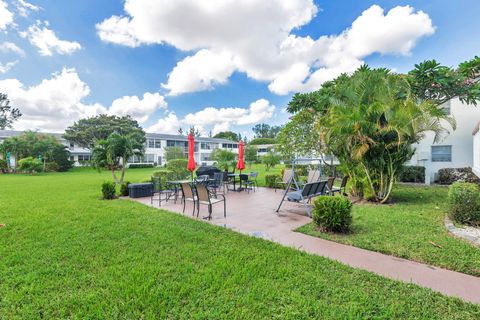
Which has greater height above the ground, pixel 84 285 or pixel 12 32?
pixel 12 32

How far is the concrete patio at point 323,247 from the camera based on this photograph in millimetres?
2773

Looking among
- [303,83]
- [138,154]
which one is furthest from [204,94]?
[138,154]

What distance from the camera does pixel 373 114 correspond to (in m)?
7.01

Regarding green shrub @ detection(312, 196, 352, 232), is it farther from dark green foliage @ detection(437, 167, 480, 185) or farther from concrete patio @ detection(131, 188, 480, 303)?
dark green foliage @ detection(437, 167, 480, 185)

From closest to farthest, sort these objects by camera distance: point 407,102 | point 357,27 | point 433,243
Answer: point 433,243, point 407,102, point 357,27

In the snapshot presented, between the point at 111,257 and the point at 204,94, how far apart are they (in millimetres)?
26060

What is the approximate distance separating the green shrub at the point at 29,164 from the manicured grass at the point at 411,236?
30866mm

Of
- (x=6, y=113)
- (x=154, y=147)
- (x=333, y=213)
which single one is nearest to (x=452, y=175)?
(x=333, y=213)

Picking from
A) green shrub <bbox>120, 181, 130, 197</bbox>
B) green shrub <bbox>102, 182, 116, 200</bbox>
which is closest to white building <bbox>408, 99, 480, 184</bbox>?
green shrub <bbox>120, 181, 130, 197</bbox>

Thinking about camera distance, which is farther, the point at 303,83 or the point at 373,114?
the point at 303,83

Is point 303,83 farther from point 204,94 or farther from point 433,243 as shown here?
point 433,243

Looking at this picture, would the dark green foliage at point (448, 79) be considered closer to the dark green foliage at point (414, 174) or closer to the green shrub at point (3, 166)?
the dark green foliage at point (414, 174)

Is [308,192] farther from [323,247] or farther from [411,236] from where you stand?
[411,236]

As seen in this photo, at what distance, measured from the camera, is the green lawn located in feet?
7.58
